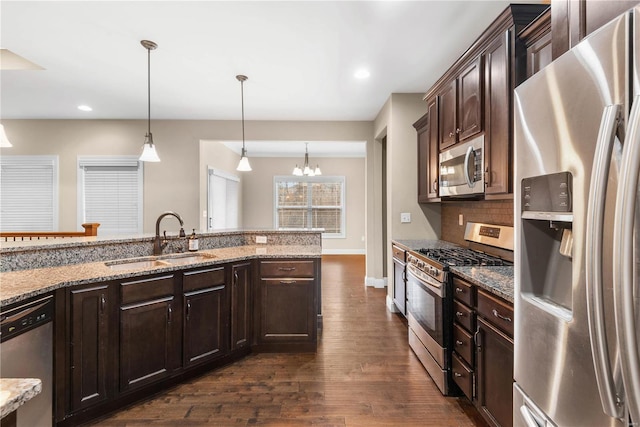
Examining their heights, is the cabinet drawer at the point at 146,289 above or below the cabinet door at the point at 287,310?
above

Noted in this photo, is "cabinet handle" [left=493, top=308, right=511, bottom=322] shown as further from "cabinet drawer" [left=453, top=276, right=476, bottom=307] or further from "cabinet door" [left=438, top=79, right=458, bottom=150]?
"cabinet door" [left=438, top=79, right=458, bottom=150]

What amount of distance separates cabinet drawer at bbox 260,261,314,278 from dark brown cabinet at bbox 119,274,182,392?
2.63 ft

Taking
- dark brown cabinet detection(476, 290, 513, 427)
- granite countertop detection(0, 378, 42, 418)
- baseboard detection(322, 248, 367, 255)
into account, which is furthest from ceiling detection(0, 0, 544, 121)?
baseboard detection(322, 248, 367, 255)

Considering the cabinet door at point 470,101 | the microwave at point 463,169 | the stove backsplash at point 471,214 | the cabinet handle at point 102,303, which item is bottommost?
the cabinet handle at point 102,303

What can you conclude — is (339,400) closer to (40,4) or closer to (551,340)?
(551,340)

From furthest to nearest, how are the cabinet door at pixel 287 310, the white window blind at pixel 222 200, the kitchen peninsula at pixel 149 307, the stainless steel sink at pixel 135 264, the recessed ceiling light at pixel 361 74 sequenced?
the white window blind at pixel 222 200 → the recessed ceiling light at pixel 361 74 → the cabinet door at pixel 287 310 → the stainless steel sink at pixel 135 264 → the kitchen peninsula at pixel 149 307

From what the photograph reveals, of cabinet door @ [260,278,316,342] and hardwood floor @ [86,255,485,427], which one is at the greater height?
cabinet door @ [260,278,316,342]

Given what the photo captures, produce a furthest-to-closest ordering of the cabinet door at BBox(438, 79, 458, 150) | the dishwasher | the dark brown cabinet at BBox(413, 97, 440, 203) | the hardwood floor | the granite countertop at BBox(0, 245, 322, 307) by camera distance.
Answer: the dark brown cabinet at BBox(413, 97, 440, 203) → the cabinet door at BBox(438, 79, 458, 150) → the hardwood floor → the granite countertop at BBox(0, 245, 322, 307) → the dishwasher

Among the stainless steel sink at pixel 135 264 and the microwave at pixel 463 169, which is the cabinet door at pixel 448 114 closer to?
the microwave at pixel 463 169

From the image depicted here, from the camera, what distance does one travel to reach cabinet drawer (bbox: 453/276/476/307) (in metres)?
1.80

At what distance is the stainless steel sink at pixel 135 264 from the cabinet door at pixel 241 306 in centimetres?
58

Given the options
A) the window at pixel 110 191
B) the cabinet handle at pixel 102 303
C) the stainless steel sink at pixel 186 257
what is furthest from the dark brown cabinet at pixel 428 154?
the window at pixel 110 191

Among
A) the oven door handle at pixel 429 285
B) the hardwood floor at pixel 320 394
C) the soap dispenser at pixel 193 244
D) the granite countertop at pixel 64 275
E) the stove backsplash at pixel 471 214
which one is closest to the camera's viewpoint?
the granite countertop at pixel 64 275

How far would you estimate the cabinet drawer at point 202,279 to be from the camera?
2.24m
